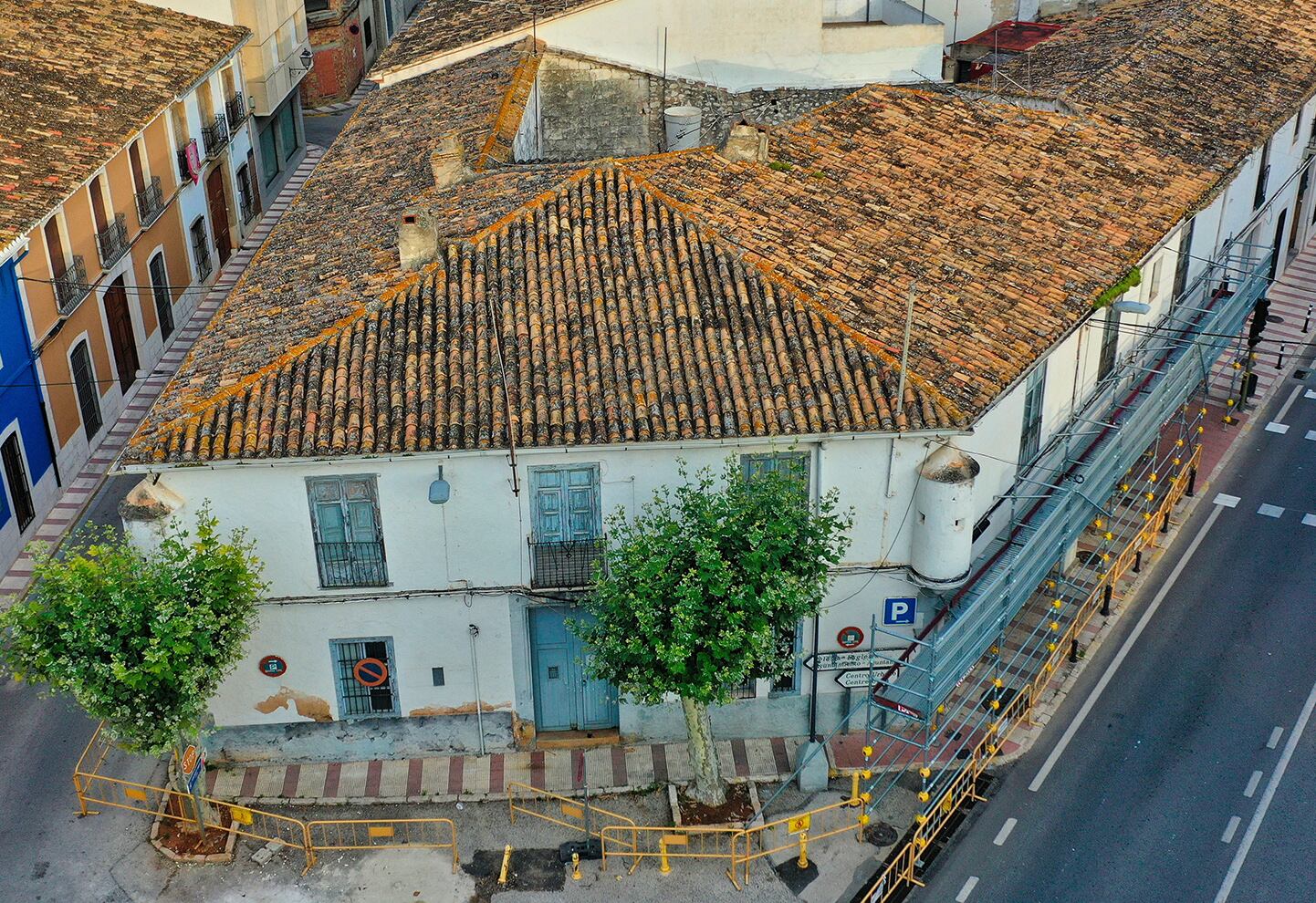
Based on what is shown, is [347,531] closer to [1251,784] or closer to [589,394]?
[589,394]

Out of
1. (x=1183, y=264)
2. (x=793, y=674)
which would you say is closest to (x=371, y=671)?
(x=793, y=674)

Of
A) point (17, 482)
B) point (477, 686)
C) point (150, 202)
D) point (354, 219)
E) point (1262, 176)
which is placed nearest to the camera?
point (477, 686)

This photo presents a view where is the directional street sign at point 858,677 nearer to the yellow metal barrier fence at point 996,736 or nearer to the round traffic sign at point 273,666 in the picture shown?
the yellow metal barrier fence at point 996,736

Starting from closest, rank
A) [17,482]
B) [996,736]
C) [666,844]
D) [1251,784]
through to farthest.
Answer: [666,844] → [1251,784] → [996,736] → [17,482]

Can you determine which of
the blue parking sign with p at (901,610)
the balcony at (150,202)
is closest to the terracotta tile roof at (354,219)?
the balcony at (150,202)

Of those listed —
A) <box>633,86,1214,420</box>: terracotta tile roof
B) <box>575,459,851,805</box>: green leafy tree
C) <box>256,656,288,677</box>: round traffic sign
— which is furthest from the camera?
<box>633,86,1214,420</box>: terracotta tile roof

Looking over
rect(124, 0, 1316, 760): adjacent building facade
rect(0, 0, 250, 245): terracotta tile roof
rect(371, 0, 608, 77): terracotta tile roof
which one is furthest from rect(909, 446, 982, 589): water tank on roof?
rect(0, 0, 250, 245): terracotta tile roof

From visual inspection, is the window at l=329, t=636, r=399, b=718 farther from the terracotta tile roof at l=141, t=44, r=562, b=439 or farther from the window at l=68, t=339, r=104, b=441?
the window at l=68, t=339, r=104, b=441
